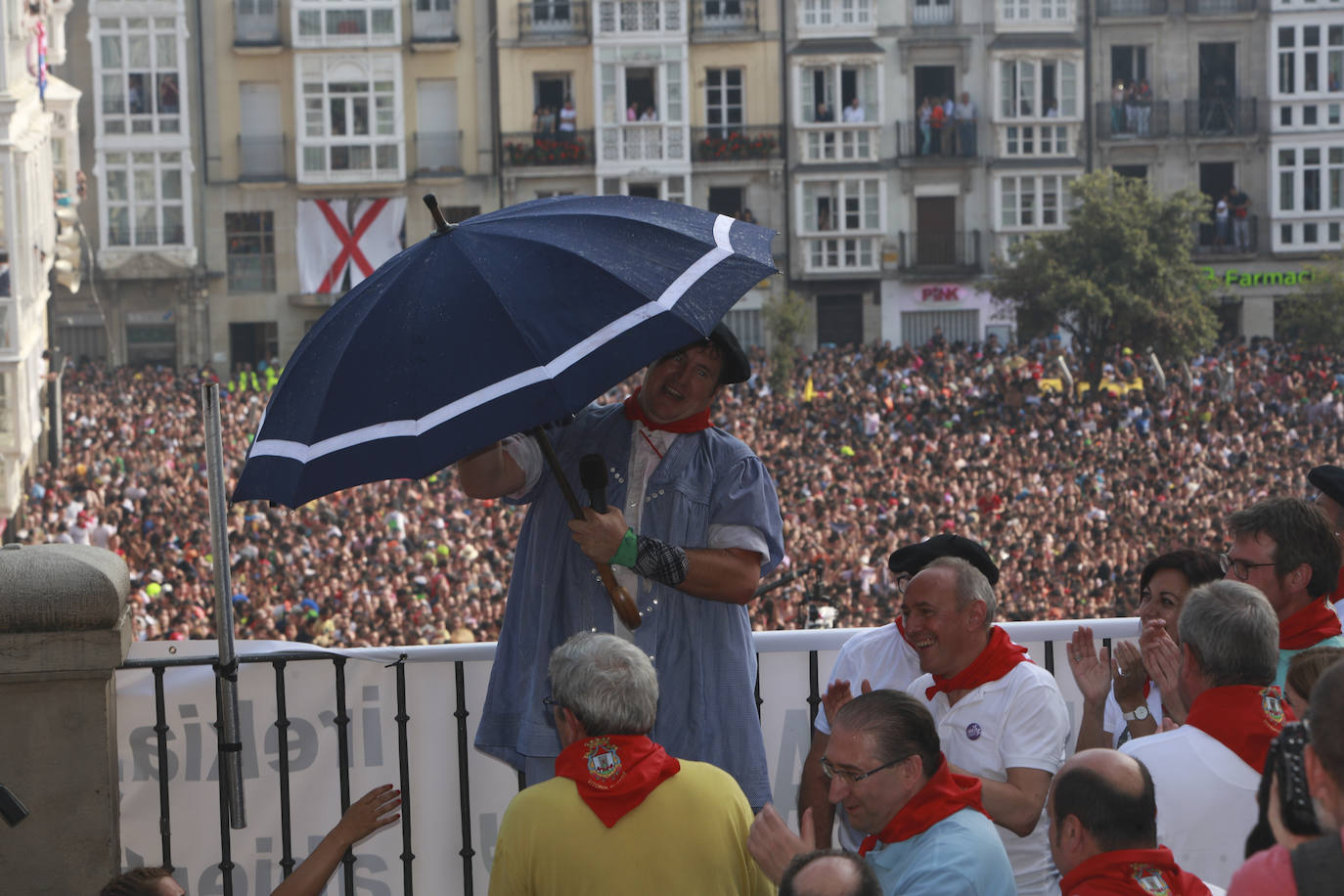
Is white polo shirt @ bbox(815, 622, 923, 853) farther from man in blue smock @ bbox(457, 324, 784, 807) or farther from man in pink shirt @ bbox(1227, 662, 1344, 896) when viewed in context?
man in pink shirt @ bbox(1227, 662, 1344, 896)

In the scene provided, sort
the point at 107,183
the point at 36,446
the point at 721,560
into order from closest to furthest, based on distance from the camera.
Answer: the point at 721,560
the point at 36,446
the point at 107,183

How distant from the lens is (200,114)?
131 feet

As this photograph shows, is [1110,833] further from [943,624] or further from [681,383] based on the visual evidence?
[681,383]

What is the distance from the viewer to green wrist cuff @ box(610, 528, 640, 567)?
12.1 feet

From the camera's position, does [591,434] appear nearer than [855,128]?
Yes

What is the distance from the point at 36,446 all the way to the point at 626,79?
60.2ft

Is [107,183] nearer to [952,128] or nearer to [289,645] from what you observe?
[952,128]

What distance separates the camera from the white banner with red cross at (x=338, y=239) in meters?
39.8

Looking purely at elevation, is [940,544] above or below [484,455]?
below

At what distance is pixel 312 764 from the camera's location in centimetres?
464

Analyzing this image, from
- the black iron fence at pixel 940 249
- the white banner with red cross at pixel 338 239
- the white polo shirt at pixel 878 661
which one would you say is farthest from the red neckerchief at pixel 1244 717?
the black iron fence at pixel 940 249

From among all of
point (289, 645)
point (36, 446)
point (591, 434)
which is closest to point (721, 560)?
point (591, 434)

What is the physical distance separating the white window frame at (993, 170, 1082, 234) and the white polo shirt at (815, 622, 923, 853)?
3797 centimetres

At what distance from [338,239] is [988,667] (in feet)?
122
